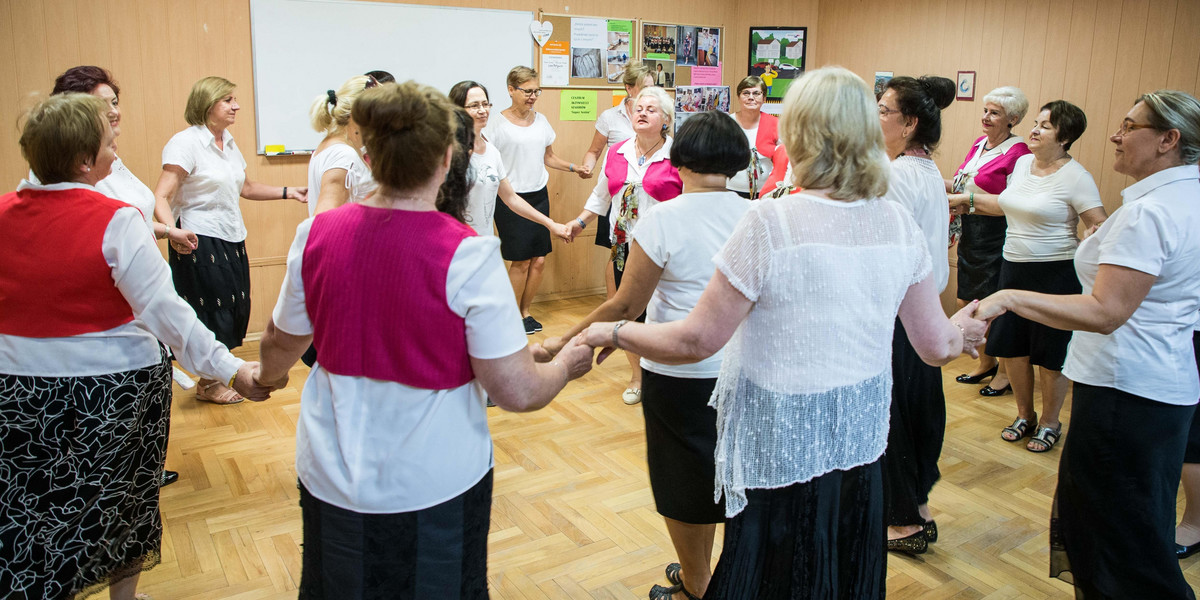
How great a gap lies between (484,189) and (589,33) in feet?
8.85

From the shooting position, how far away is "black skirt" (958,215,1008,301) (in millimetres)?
4742

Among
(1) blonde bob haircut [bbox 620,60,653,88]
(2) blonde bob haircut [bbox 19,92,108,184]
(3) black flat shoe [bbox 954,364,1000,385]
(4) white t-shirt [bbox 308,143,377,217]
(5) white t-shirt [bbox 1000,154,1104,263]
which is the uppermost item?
(1) blonde bob haircut [bbox 620,60,653,88]

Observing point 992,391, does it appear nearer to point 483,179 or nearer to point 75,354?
point 483,179

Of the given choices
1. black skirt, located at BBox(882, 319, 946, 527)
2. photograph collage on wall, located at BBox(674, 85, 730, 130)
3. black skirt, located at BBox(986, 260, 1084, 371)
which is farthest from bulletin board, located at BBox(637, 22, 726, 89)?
black skirt, located at BBox(882, 319, 946, 527)

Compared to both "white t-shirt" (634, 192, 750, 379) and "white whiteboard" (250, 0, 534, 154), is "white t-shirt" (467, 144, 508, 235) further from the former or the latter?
"white t-shirt" (634, 192, 750, 379)

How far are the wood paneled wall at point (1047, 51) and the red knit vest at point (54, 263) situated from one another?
533 centimetres

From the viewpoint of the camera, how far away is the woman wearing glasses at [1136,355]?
7.18 ft

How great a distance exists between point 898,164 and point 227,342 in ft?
10.8

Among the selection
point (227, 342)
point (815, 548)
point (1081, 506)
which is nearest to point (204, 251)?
point (227, 342)

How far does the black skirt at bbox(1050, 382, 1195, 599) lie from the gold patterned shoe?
0.70 m

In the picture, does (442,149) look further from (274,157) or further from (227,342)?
(274,157)

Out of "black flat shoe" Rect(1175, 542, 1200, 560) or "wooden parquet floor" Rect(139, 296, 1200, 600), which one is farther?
"black flat shoe" Rect(1175, 542, 1200, 560)

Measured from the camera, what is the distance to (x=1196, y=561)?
3.09 meters

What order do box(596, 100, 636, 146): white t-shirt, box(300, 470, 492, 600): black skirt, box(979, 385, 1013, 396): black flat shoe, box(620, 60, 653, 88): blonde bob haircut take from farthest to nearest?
box(596, 100, 636, 146): white t-shirt → box(620, 60, 653, 88): blonde bob haircut → box(979, 385, 1013, 396): black flat shoe → box(300, 470, 492, 600): black skirt
